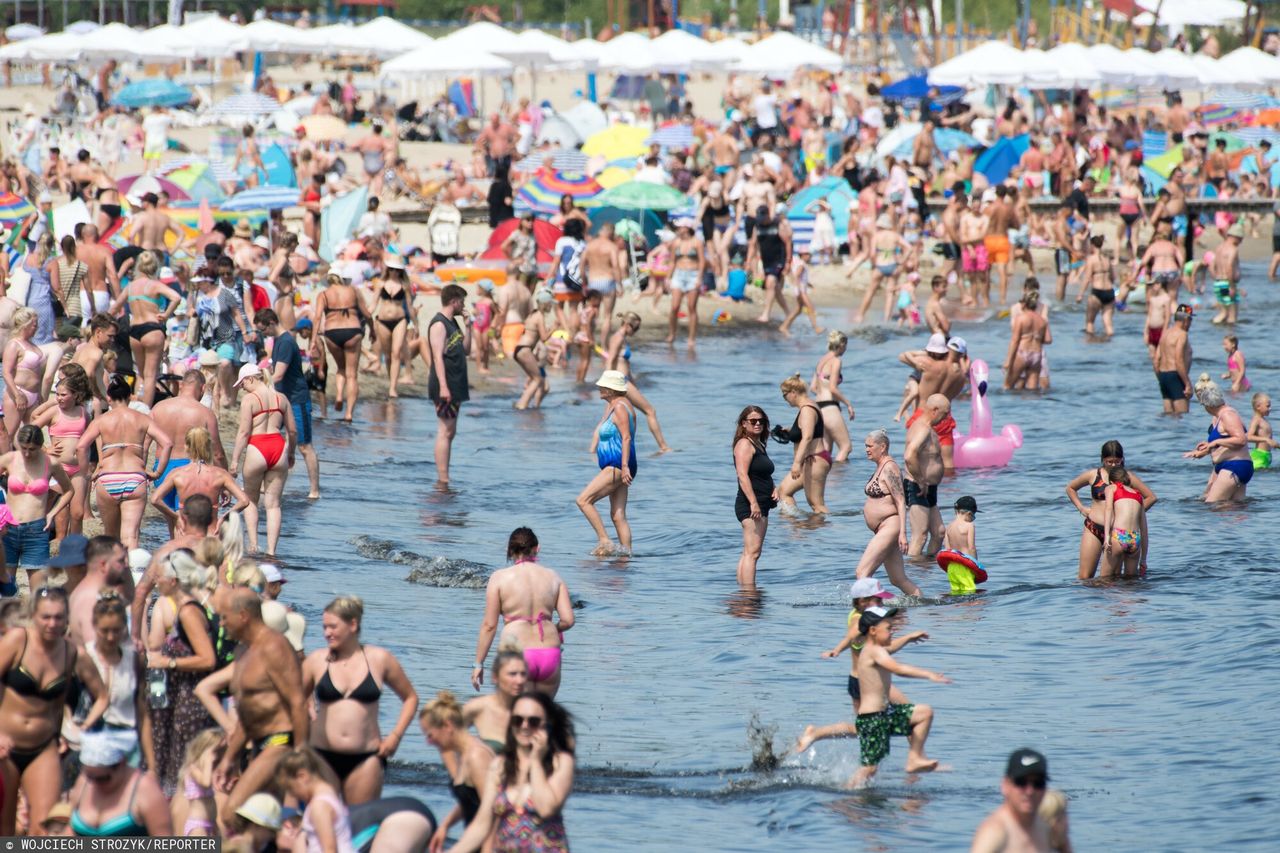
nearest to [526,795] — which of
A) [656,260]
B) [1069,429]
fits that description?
[1069,429]

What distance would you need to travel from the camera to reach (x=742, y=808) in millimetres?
8789

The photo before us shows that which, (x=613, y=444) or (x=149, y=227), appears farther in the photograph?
(x=149, y=227)

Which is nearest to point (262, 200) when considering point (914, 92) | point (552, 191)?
point (552, 191)

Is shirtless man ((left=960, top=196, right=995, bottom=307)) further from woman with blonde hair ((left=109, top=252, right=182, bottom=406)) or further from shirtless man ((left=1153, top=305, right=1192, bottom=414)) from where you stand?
woman with blonde hair ((left=109, top=252, right=182, bottom=406))

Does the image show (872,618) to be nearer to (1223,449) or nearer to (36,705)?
(36,705)

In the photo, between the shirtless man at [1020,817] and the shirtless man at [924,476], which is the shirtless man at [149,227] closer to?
the shirtless man at [924,476]

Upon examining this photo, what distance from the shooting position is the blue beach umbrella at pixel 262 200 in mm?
22203

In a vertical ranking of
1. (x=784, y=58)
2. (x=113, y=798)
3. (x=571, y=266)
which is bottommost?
(x=113, y=798)

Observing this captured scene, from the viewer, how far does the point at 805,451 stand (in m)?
14.3

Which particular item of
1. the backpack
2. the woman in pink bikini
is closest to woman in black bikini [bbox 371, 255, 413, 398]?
the backpack

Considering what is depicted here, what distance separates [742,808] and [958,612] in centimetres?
394

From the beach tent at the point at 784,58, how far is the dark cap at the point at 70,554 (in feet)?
96.5

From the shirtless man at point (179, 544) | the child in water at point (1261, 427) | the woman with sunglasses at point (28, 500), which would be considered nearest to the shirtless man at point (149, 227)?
the woman with sunglasses at point (28, 500)

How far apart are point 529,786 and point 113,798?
1458 millimetres
